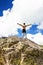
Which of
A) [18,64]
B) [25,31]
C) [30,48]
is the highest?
[25,31]

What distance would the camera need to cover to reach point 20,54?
42.6 meters

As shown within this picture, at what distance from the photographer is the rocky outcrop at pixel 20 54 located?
1642 inches

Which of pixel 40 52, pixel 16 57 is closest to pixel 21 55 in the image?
pixel 16 57

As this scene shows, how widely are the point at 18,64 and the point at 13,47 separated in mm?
A: 3940

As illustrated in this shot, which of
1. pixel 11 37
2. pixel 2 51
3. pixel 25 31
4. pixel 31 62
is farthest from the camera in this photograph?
pixel 25 31

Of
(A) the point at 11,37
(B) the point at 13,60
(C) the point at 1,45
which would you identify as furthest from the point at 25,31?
(B) the point at 13,60

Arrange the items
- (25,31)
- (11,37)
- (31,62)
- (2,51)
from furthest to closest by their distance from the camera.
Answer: (25,31), (11,37), (2,51), (31,62)

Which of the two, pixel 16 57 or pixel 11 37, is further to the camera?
pixel 11 37

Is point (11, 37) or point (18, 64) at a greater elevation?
point (11, 37)

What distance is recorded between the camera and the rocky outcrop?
41719 millimetres

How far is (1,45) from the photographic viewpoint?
46000 millimetres

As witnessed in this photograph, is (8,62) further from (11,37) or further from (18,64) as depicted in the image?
(11,37)

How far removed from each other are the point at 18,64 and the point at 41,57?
14.7ft

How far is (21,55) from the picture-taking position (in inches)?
1667
